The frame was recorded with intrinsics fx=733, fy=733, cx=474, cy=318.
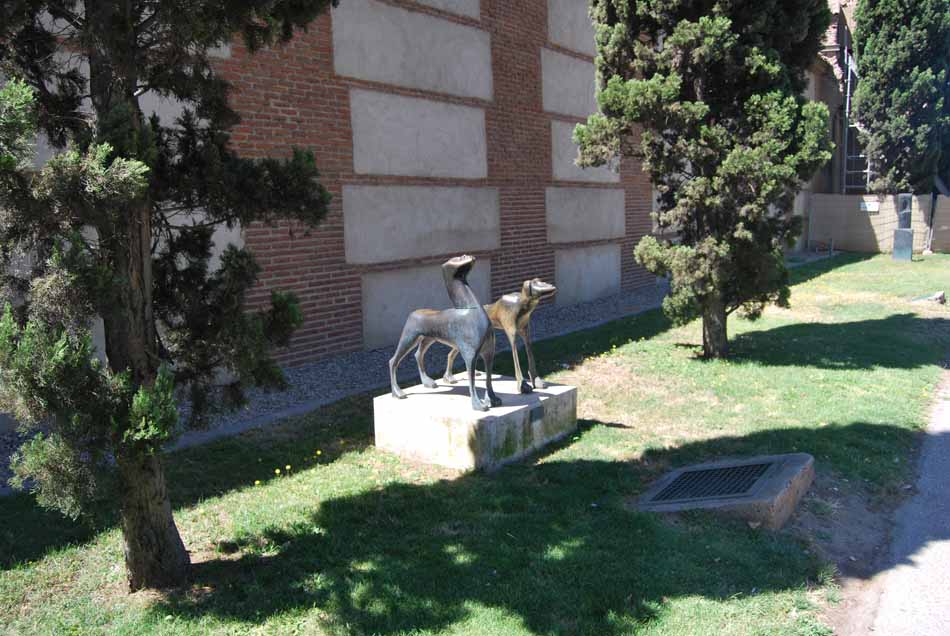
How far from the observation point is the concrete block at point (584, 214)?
13.4m

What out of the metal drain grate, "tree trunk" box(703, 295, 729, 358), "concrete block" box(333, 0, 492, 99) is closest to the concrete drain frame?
the metal drain grate

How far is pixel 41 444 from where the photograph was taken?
3086 mm

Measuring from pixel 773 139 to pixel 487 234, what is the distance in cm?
484

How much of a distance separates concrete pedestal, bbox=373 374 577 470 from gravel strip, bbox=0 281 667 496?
0.93m

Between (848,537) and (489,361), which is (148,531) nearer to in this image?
(489,361)

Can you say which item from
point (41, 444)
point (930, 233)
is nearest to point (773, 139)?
point (41, 444)

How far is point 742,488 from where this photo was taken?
4762 mm

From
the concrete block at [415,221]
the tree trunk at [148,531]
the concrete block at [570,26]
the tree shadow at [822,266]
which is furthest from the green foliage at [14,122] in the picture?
the tree shadow at [822,266]

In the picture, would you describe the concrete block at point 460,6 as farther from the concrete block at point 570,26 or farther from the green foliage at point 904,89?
the green foliage at point 904,89

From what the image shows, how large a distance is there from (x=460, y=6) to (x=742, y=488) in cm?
868

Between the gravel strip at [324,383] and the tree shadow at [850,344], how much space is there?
2.72 m

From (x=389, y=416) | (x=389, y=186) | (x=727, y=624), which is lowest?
(x=727, y=624)

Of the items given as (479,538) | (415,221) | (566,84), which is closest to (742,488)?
(479,538)

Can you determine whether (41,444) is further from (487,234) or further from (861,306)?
(861,306)
